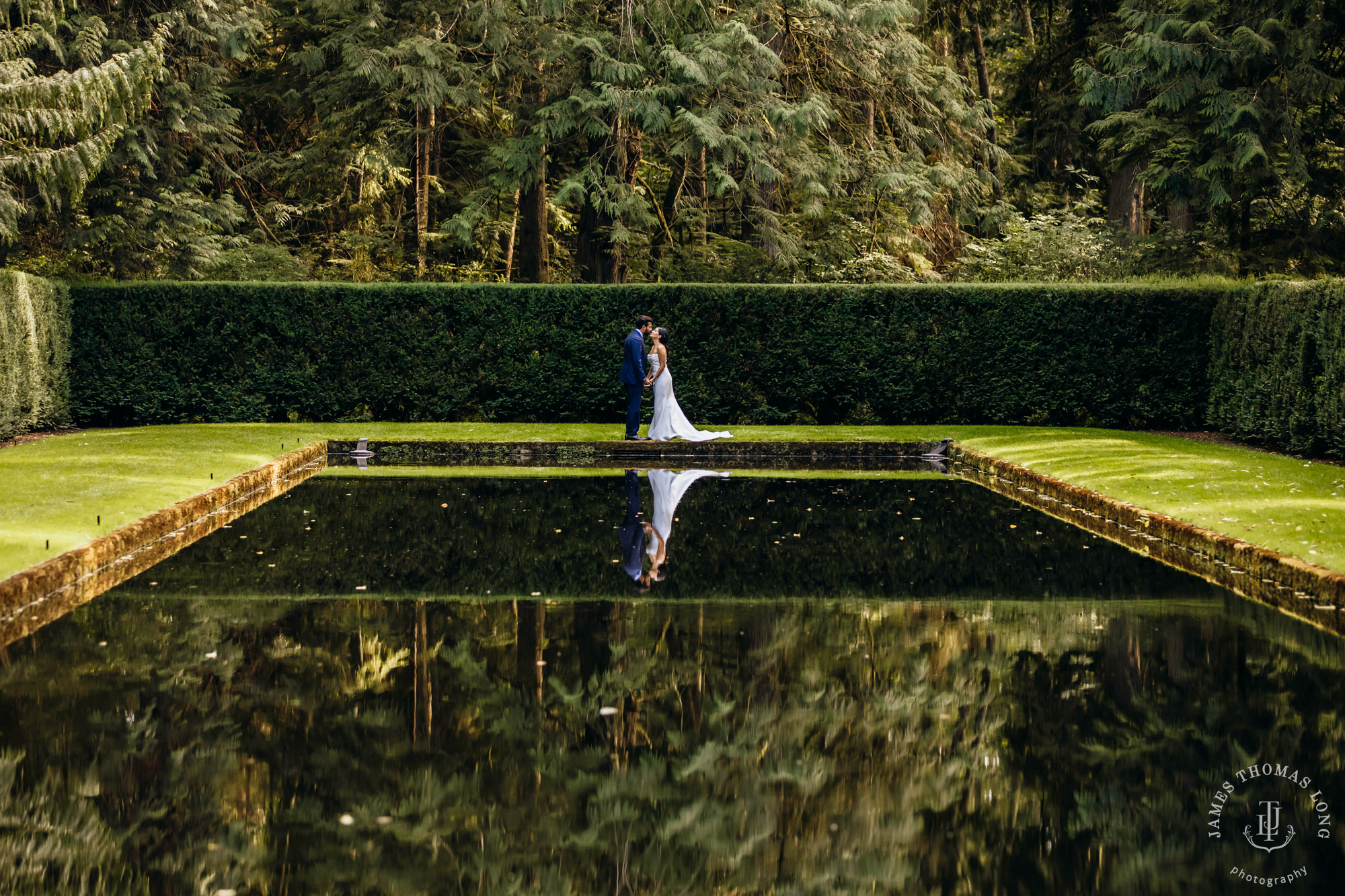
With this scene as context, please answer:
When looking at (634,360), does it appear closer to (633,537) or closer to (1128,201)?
(633,537)

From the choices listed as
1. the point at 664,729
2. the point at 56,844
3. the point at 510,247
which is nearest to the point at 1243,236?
the point at 510,247

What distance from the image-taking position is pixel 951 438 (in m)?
20.9

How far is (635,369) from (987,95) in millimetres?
21103

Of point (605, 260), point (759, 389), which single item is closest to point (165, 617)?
point (759, 389)

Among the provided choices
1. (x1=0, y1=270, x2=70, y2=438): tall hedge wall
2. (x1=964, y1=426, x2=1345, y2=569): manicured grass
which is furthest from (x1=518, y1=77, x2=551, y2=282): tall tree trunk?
(x1=964, y1=426, x2=1345, y2=569): manicured grass

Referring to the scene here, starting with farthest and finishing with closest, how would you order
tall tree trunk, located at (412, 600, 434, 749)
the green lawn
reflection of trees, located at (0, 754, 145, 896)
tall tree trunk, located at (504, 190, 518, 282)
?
tall tree trunk, located at (504, 190, 518, 282) → the green lawn → tall tree trunk, located at (412, 600, 434, 749) → reflection of trees, located at (0, 754, 145, 896)

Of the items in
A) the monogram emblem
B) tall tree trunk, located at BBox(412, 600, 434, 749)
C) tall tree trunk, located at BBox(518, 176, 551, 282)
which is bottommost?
tall tree trunk, located at BBox(412, 600, 434, 749)

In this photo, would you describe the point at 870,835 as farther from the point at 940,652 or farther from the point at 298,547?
the point at 298,547

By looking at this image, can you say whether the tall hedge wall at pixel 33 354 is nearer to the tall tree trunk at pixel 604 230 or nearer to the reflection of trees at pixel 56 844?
the tall tree trunk at pixel 604 230

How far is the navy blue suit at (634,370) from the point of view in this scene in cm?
1962

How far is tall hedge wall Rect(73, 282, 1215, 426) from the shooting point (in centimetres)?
2316

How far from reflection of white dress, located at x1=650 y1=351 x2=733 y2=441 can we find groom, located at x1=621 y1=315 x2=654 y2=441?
0.50 m

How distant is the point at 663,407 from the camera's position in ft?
67.9

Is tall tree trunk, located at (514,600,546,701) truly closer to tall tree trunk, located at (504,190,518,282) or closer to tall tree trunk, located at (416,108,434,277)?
tall tree trunk, located at (416,108,434,277)
